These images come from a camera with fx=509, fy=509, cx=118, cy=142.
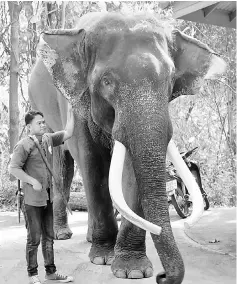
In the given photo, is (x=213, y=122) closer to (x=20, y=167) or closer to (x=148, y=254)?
(x=148, y=254)

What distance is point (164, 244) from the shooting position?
2.71m

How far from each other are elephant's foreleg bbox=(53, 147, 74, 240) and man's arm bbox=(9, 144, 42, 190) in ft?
6.13

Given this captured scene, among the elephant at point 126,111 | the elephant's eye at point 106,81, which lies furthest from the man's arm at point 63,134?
the elephant's eye at point 106,81

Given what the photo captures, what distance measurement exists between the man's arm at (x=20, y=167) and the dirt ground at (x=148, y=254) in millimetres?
805

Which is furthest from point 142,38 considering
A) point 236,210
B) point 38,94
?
A: point 236,210

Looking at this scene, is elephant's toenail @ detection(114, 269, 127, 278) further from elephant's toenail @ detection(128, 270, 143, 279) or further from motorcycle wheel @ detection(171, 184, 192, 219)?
motorcycle wheel @ detection(171, 184, 192, 219)

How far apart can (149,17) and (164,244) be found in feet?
5.20

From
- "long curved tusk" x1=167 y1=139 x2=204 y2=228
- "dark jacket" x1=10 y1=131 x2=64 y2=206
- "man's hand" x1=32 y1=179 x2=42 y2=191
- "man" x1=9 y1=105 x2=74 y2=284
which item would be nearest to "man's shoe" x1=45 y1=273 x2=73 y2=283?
"man" x1=9 y1=105 x2=74 y2=284

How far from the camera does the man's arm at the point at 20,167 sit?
3273 mm

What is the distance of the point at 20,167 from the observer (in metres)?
3.33

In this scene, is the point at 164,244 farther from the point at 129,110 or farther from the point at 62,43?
the point at 62,43

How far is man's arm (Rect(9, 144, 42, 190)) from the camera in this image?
10.7 feet

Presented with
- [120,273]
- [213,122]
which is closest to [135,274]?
[120,273]

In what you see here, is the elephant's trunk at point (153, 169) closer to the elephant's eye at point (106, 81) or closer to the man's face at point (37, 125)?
the elephant's eye at point (106, 81)
